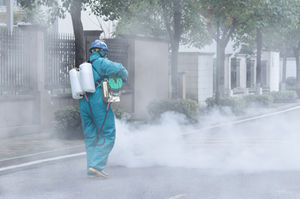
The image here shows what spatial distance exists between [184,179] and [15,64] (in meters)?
6.58

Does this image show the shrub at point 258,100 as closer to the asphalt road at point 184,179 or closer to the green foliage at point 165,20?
the green foliage at point 165,20

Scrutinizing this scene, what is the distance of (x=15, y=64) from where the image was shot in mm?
12578

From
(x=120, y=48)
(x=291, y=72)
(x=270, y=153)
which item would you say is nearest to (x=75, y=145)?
(x=270, y=153)

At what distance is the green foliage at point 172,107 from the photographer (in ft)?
49.4

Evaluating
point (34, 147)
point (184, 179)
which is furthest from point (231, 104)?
point (184, 179)

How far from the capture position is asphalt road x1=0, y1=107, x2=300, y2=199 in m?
6.39

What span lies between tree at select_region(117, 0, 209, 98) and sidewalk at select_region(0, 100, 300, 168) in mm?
3912

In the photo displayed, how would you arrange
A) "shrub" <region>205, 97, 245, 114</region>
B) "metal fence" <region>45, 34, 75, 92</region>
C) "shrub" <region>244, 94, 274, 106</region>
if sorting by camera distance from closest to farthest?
"metal fence" <region>45, 34, 75, 92</region> → "shrub" <region>205, 97, 245, 114</region> → "shrub" <region>244, 94, 274, 106</region>

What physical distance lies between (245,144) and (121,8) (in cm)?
467

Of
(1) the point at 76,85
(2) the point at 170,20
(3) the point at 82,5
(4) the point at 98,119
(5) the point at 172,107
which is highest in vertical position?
(2) the point at 170,20

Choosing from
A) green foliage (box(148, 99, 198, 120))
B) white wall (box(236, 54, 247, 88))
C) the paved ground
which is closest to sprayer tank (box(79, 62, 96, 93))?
the paved ground

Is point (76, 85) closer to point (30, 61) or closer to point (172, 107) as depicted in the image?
point (30, 61)

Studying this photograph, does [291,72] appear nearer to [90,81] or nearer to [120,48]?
[120,48]

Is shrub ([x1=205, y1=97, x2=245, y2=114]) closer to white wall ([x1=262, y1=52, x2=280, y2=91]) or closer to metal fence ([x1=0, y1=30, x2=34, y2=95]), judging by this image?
metal fence ([x1=0, y1=30, x2=34, y2=95])
